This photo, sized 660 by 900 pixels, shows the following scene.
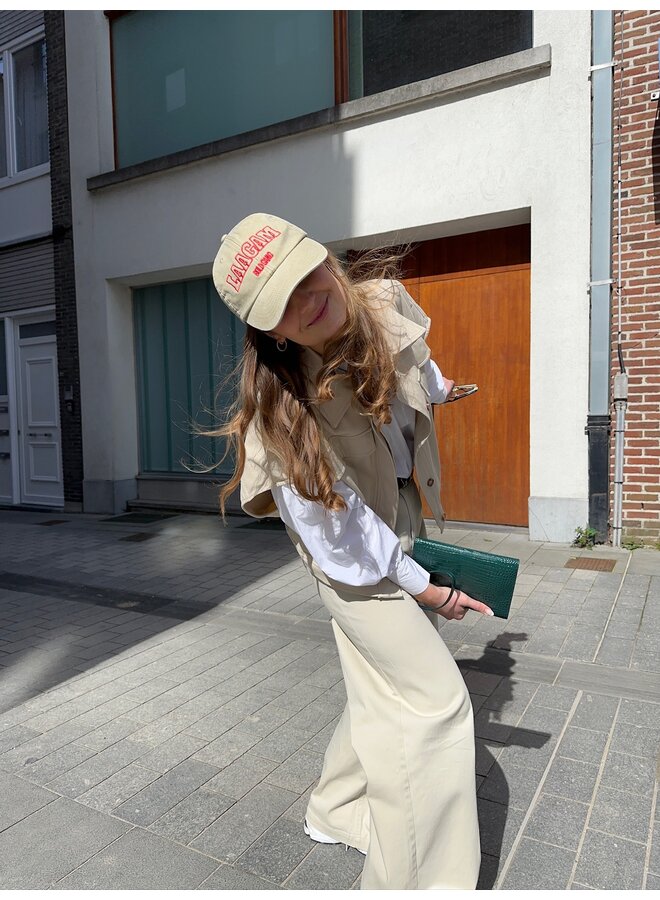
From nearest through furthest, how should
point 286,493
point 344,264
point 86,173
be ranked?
1. point 286,493
2. point 344,264
3. point 86,173

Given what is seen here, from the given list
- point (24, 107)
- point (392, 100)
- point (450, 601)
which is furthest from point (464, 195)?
point (24, 107)

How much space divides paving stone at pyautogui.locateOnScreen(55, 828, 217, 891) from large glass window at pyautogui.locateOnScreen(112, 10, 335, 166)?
7.40m

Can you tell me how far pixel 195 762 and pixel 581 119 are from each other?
588 cm

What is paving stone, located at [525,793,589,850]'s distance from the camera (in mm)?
2338

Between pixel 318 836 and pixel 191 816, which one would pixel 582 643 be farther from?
pixel 191 816

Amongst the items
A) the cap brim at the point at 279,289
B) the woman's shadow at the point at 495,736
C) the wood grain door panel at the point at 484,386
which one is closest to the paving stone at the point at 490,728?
the woman's shadow at the point at 495,736

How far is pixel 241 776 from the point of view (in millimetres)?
2830

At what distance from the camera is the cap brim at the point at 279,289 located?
1.59m

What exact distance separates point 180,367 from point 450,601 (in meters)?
7.81

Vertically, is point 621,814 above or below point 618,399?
below

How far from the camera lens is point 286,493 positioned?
181 centimetres

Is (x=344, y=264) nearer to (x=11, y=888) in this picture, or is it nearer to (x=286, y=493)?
(x=286, y=493)

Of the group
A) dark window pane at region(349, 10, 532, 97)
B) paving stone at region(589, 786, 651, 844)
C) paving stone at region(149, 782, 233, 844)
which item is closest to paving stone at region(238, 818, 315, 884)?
paving stone at region(149, 782, 233, 844)

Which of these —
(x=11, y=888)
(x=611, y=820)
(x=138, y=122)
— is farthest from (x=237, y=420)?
(x=138, y=122)
